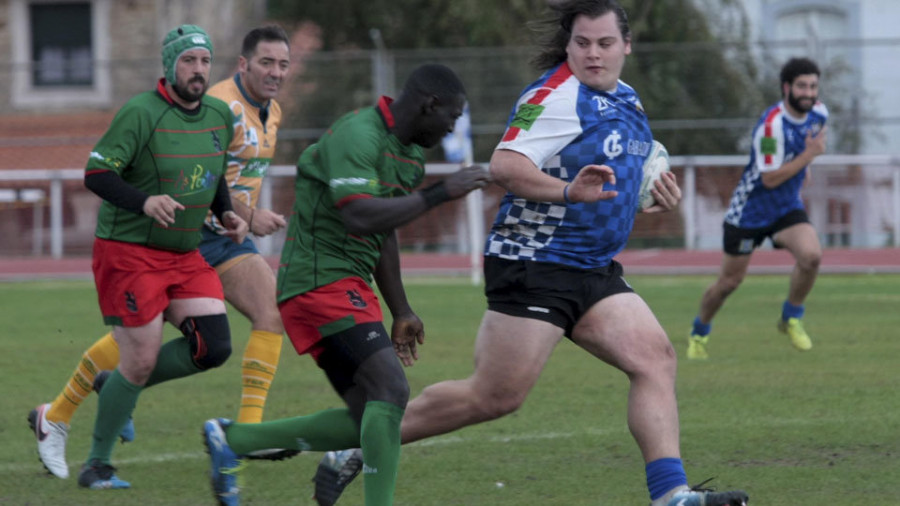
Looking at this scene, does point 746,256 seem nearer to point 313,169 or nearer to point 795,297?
point 795,297

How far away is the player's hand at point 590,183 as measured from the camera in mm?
5250

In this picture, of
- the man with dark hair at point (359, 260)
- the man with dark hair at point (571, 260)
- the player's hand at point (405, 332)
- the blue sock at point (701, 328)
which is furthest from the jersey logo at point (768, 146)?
the man with dark hair at point (359, 260)

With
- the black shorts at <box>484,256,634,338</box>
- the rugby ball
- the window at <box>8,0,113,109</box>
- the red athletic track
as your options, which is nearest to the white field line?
the black shorts at <box>484,256,634,338</box>

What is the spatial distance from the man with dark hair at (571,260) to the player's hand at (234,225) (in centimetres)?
166

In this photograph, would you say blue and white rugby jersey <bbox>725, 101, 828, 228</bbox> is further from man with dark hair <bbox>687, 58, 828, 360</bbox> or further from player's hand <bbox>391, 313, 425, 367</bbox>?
player's hand <bbox>391, 313, 425, 367</bbox>

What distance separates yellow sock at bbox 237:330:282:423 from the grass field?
260 millimetres

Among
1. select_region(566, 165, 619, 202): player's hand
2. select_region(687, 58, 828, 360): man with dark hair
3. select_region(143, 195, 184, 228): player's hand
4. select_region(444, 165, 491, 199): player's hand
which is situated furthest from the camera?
select_region(687, 58, 828, 360): man with dark hair

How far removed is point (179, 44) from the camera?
6605 millimetres

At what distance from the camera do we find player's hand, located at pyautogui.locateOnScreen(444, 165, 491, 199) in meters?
5.13

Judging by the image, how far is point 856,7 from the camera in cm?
2870

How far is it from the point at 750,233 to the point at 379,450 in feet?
20.4

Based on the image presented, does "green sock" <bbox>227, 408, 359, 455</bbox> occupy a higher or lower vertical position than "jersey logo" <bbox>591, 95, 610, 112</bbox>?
lower

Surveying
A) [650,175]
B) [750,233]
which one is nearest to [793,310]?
[750,233]

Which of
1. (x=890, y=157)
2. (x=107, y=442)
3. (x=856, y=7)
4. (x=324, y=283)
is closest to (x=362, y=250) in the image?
(x=324, y=283)
